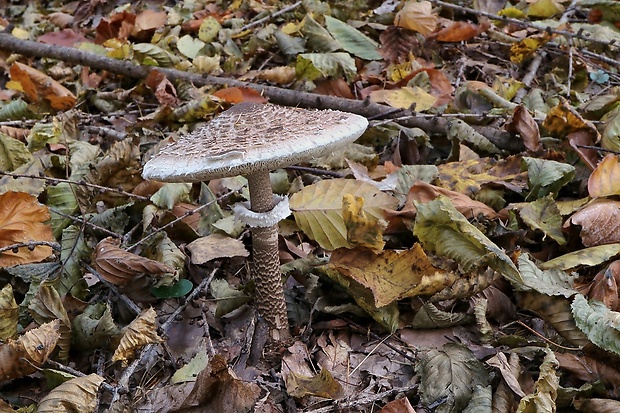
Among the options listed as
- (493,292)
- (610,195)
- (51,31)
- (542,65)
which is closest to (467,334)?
(493,292)

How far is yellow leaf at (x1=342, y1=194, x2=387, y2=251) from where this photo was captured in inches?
91.4

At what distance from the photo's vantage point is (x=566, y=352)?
6.95 feet

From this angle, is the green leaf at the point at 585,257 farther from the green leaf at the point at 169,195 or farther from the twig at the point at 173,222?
the green leaf at the point at 169,195

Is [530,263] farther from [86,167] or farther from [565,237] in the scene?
[86,167]

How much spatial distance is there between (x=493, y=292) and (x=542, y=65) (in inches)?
116

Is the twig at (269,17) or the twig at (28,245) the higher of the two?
the twig at (269,17)

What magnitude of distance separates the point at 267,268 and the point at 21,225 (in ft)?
4.55

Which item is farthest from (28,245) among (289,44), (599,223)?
(289,44)

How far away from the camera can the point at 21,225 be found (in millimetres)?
2719

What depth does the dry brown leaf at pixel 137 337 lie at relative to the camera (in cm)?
216

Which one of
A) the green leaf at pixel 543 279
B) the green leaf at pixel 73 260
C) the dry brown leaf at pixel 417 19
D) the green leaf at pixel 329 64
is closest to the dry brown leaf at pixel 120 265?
the green leaf at pixel 73 260

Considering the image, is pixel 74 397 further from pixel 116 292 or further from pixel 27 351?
pixel 116 292

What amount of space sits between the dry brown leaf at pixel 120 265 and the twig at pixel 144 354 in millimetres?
221

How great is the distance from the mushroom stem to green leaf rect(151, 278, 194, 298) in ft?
1.21
